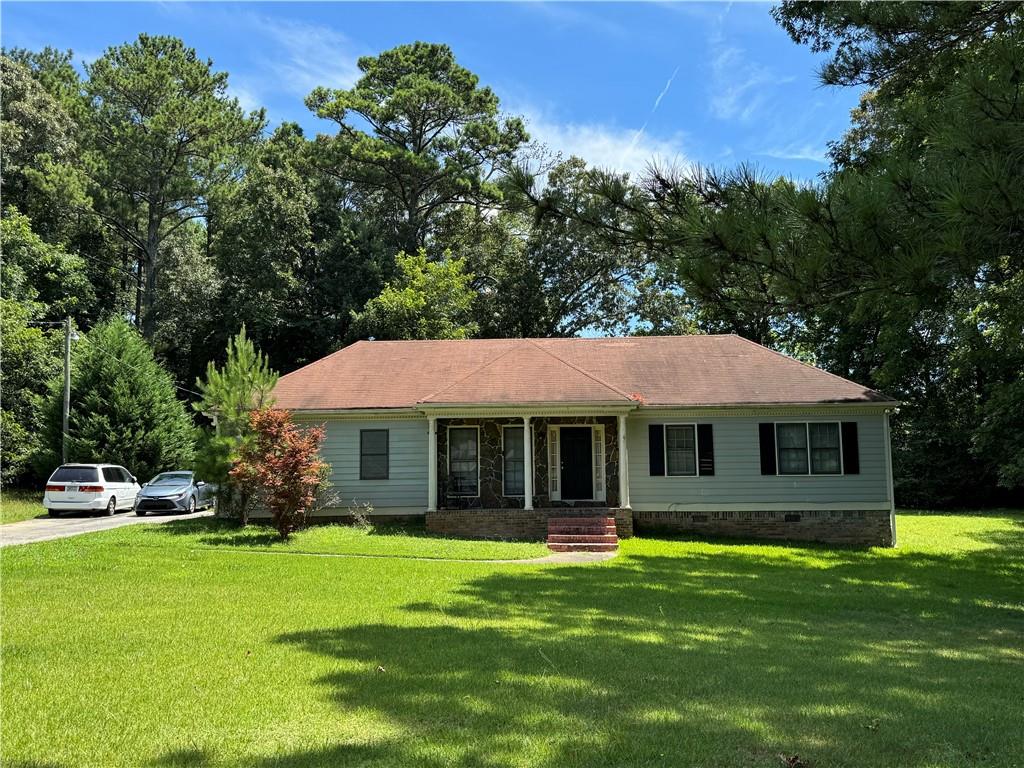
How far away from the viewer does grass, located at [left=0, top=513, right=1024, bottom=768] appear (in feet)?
13.7

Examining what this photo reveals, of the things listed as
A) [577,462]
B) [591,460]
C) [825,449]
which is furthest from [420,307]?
[825,449]

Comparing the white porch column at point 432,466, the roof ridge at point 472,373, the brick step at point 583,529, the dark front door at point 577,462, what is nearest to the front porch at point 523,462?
the dark front door at point 577,462

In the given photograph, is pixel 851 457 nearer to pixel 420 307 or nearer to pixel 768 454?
pixel 768 454

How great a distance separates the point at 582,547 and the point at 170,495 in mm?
13494

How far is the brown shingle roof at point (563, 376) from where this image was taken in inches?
712

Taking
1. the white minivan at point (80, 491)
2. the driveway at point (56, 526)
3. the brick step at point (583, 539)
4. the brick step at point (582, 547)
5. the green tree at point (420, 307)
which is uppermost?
the green tree at point (420, 307)

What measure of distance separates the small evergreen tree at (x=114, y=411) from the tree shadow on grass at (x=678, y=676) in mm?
20876

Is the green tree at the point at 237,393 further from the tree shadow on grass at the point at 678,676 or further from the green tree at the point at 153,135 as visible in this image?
the green tree at the point at 153,135

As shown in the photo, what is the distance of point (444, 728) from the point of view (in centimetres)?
441

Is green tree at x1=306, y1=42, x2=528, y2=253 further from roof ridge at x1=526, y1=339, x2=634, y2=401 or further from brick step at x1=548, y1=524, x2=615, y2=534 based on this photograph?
brick step at x1=548, y1=524, x2=615, y2=534

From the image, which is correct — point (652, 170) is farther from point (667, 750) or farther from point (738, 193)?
point (667, 750)

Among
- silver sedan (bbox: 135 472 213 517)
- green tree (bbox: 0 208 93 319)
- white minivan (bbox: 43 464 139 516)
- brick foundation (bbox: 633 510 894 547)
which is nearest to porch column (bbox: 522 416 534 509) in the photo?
brick foundation (bbox: 633 510 894 547)

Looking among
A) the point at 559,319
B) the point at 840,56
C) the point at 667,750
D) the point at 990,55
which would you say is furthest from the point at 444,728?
the point at 559,319

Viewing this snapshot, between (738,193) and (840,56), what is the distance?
332 cm
